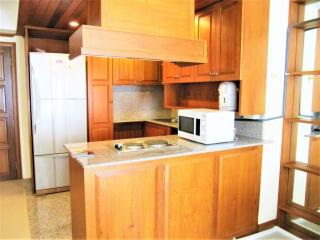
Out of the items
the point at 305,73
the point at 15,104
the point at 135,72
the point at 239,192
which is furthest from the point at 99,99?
the point at 305,73

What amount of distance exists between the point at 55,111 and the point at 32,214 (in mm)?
1372

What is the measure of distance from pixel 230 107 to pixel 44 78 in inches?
99.1

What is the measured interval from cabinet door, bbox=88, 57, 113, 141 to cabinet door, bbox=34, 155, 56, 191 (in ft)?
2.20

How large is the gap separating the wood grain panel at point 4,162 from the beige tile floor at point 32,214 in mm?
341

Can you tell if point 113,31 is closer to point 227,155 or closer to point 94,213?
point 94,213

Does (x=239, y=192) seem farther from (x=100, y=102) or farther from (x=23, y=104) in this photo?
(x=23, y=104)

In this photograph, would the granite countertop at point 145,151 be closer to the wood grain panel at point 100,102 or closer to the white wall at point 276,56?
the white wall at point 276,56

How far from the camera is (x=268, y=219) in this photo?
2.86 metres

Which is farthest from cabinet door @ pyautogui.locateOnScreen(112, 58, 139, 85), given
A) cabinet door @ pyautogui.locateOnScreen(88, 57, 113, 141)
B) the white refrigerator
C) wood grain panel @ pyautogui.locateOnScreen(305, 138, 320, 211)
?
wood grain panel @ pyautogui.locateOnScreen(305, 138, 320, 211)

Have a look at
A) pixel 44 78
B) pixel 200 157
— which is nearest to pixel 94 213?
pixel 200 157

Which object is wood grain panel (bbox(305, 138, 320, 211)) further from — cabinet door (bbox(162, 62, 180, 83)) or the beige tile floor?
the beige tile floor

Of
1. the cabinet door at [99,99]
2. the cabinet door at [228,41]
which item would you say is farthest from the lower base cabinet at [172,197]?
the cabinet door at [99,99]

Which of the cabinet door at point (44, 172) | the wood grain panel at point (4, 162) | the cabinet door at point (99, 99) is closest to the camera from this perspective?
the cabinet door at point (44, 172)

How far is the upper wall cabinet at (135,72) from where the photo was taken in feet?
14.0
